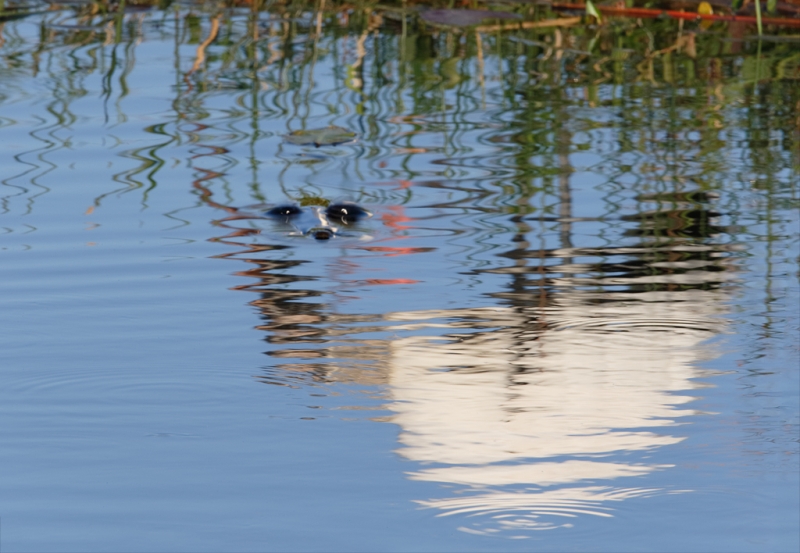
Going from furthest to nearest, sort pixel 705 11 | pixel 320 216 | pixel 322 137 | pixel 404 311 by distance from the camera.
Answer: pixel 705 11 → pixel 322 137 → pixel 320 216 → pixel 404 311

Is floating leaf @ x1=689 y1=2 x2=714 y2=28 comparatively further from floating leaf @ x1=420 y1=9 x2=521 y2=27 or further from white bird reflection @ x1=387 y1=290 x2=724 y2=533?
white bird reflection @ x1=387 y1=290 x2=724 y2=533

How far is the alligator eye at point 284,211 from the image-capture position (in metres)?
3.16

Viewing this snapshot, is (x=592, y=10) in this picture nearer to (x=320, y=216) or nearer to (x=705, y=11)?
(x=705, y=11)

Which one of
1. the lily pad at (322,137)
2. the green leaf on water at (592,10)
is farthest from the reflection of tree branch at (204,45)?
the green leaf on water at (592,10)

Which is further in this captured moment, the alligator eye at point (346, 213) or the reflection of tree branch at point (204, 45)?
the reflection of tree branch at point (204, 45)

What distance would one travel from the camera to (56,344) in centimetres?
233

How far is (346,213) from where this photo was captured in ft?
10.5

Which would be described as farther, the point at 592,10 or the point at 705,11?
the point at 705,11

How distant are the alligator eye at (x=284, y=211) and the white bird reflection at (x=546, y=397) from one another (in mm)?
763

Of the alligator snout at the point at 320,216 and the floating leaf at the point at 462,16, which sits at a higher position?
the floating leaf at the point at 462,16

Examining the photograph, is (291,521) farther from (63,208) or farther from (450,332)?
(63,208)

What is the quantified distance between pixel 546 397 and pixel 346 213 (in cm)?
120

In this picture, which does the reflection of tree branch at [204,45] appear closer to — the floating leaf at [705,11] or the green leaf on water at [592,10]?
the green leaf on water at [592,10]

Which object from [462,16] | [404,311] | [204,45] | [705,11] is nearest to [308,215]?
[404,311]
